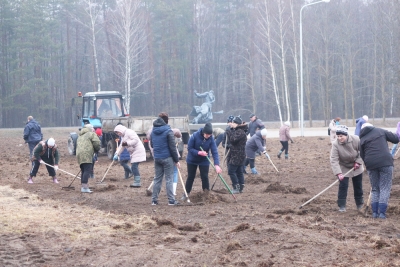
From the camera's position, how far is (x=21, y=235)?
862 cm

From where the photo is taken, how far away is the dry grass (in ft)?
28.8

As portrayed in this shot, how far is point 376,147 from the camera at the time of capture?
9.23m

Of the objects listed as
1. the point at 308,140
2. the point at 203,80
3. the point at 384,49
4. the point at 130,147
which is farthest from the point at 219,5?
the point at 130,147

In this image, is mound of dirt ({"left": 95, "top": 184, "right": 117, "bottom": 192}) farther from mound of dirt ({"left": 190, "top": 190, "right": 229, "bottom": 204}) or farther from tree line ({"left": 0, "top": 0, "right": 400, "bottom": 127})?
tree line ({"left": 0, "top": 0, "right": 400, "bottom": 127})

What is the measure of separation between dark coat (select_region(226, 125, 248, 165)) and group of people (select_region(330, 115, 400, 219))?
10.1ft

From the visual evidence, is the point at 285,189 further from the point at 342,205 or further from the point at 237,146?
the point at 342,205

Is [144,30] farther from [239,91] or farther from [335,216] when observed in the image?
[335,216]

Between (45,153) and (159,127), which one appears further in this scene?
(45,153)

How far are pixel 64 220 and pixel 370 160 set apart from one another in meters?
4.87

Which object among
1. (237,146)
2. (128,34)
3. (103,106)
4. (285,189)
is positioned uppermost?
(128,34)

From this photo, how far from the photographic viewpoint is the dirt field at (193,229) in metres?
6.99

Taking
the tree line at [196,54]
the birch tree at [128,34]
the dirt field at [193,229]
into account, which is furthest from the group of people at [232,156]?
the tree line at [196,54]

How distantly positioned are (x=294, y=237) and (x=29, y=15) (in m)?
45.8

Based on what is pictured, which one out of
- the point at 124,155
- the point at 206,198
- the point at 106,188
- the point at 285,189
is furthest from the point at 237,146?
the point at 124,155
